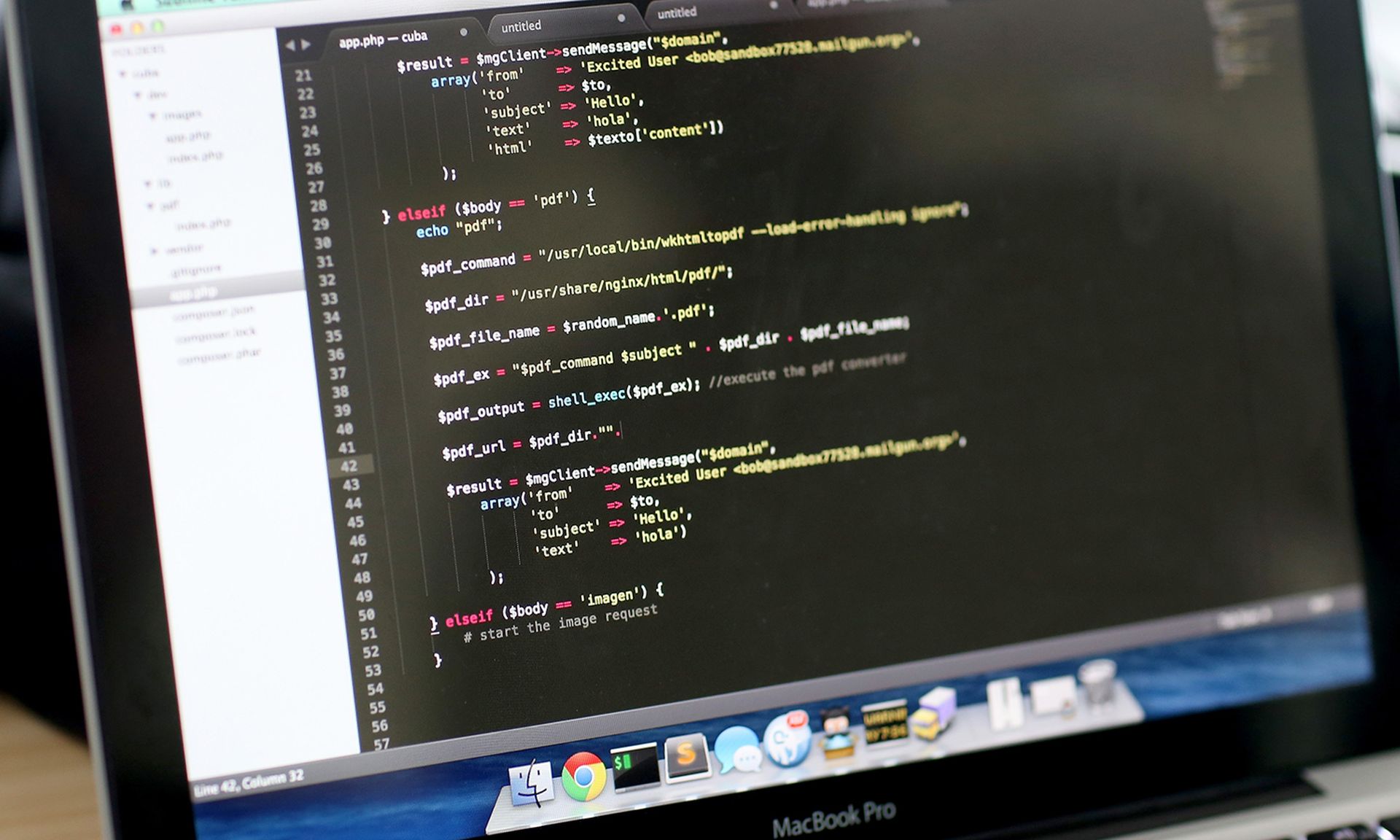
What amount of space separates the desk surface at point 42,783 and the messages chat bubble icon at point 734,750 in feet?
1.52

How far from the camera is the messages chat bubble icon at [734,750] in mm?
634

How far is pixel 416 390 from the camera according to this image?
60 cm

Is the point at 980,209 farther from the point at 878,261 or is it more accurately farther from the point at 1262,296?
the point at 1262,296

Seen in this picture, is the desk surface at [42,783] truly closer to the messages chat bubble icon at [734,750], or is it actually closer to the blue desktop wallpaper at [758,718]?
the blue desktop wallpaper at [758,718]

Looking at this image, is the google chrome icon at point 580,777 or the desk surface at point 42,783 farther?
the desk surface at point 42,783

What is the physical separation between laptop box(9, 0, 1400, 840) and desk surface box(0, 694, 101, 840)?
0.22 m

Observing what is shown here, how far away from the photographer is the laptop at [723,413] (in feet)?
1.93

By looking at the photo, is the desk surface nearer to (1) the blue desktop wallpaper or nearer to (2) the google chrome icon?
(1) the blue desktop wallpaper

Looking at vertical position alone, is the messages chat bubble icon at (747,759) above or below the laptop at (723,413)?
below

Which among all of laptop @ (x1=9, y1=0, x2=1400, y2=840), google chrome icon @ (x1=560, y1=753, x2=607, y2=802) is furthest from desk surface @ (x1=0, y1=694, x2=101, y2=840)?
google chrome icon @ (x1=560, y1=753, x2=607, y2=802)

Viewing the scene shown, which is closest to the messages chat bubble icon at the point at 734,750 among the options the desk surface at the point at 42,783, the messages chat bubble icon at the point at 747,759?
the messages chat bubble icon at the point at 747,759

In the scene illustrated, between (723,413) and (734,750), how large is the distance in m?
0.22

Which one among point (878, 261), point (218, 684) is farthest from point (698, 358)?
point (218, 684)

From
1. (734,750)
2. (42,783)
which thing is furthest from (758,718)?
(42,783)
